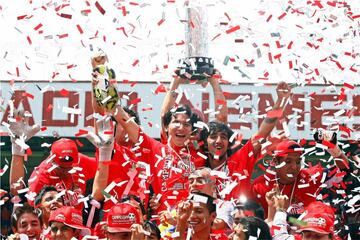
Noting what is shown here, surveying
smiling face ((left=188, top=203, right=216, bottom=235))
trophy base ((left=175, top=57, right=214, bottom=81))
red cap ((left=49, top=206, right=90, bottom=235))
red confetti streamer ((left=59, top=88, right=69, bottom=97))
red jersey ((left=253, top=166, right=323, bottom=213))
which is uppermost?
trophy base ((left=175, top=57, right=214, bottom=81))

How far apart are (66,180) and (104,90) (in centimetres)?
90

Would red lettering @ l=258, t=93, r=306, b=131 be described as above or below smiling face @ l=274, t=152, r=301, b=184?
above

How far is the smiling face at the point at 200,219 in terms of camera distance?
613cm

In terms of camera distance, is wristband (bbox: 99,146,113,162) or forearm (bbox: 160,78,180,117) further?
forearm (bbox: 160,78,180,117)

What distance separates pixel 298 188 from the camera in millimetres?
7152

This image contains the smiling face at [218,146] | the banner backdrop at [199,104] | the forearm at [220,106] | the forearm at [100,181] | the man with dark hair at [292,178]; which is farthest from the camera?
the banner backdrop at [199,104]

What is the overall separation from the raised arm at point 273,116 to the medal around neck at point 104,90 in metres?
1.29

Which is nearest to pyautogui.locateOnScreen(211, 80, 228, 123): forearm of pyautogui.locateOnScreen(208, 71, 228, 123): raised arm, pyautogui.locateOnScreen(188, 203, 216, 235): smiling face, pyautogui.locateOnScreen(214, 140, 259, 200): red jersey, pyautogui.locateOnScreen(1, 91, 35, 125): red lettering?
pyautogui.locateOnScreen(208, 71, 228, 123): raised arm

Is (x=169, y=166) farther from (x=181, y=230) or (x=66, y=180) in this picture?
(x=181, y=230)

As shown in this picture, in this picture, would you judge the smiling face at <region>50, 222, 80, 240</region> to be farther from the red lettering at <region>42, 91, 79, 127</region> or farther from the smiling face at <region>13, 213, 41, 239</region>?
the red lettering at <region>42, 91, 79, 127</region>

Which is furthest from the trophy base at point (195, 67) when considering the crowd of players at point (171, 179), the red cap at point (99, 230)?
the red cap at point (99, 230)

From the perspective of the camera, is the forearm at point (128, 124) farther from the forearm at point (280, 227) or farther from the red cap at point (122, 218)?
the forearm at point (280, 227)

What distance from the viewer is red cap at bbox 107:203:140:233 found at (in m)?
6.28

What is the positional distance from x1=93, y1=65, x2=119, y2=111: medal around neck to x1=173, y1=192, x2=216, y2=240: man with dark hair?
1239 millimetres
